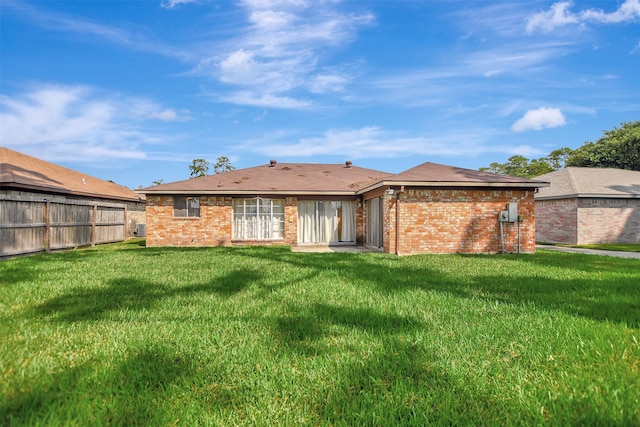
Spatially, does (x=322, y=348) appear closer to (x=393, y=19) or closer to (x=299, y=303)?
(x=299, y=303)

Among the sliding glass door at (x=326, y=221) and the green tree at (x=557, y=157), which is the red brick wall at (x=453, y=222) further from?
the green tree at (x=557, y=157)

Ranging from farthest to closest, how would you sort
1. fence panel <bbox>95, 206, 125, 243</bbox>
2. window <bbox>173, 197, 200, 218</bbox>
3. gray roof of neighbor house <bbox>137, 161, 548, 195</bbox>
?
1. fence panel <bbox>95, 206, 125, 243</bbox>
2. window <bbox>173, 197, 200, 218</bbox>
3. gray roof of neighbor house <bbox>137, 161, 548, 195</bbox>

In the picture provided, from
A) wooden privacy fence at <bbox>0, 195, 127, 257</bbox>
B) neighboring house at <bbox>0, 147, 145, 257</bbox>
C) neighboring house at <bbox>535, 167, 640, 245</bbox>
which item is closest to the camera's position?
wooden privacy fence at <bbox>0, 195, 127, 257</bbox>

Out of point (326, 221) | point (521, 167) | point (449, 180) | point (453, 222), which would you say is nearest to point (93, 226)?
point (326, 221)

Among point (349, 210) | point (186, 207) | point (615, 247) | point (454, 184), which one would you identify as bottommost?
point (615, 247)

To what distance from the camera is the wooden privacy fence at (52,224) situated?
36.5 feet

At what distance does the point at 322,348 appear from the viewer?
11.0 ft

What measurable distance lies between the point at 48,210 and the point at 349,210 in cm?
1214

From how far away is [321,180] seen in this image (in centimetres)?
1780

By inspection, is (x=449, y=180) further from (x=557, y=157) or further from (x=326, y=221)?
(x=557, y=157)

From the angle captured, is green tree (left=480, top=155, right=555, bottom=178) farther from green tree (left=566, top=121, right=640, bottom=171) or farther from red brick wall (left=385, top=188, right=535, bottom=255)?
red brick wall (left=385, top=188, right=535, bottom=255)

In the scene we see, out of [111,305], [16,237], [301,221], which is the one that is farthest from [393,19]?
Result: [16,237]

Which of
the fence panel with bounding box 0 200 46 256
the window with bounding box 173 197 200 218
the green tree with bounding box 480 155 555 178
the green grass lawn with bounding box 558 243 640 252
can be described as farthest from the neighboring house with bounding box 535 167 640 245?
the green tree with bounding box 480 155 555 178

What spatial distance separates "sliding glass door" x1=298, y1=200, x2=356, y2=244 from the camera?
1697 cm
